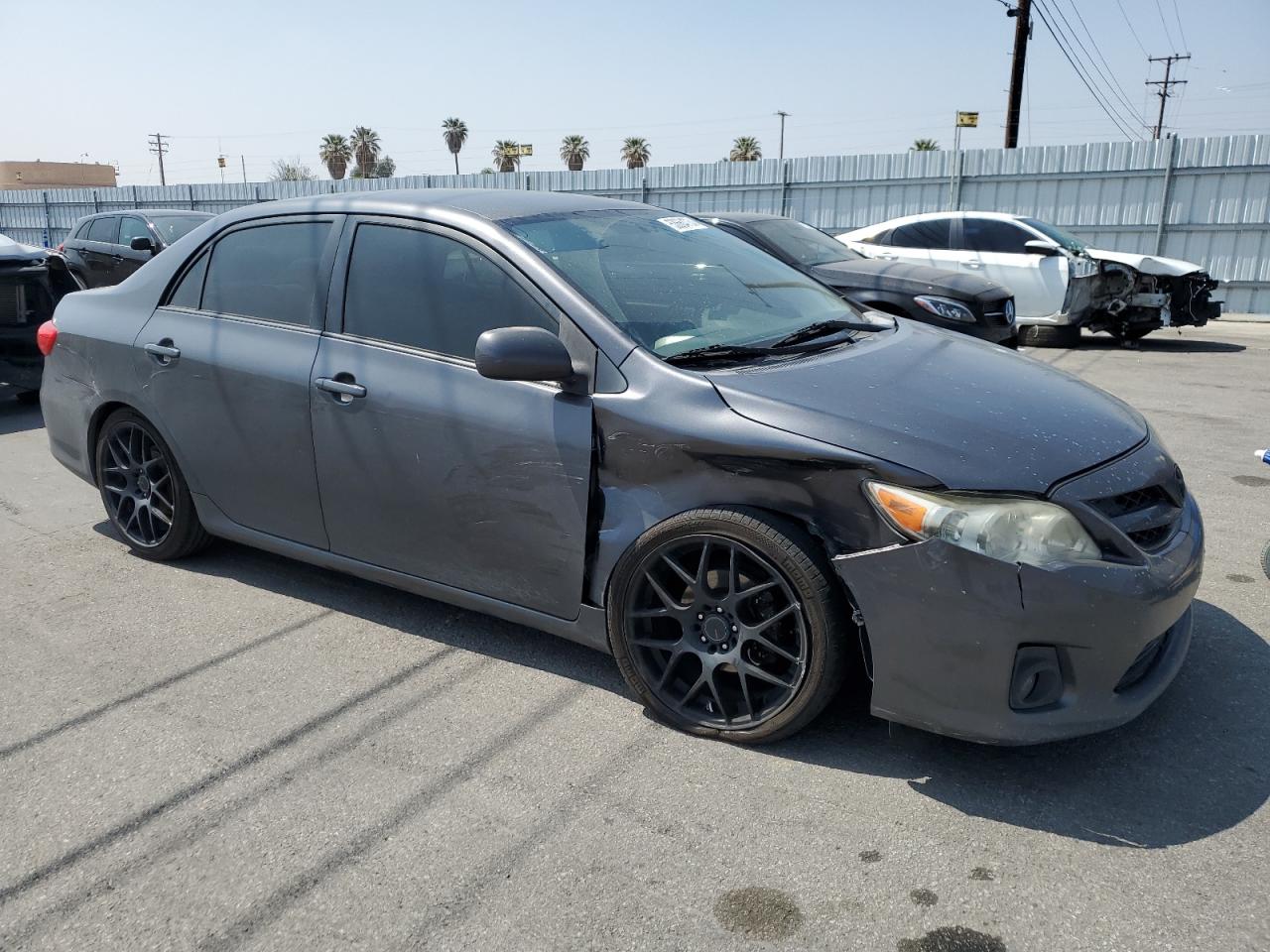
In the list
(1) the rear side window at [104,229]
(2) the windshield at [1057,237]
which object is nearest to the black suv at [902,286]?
(2) the windshield at [1057,237]

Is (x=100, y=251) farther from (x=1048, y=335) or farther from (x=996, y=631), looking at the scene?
(x=996, y=631)

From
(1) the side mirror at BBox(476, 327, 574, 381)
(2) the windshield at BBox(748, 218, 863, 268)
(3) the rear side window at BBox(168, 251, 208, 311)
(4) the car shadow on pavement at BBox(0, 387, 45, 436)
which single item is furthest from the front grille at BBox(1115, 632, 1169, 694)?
(4) the car shadow on pavement at BBox(0, 387, 45, 436)

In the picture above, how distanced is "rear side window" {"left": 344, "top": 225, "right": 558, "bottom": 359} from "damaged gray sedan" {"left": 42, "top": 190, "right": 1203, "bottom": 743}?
0.03 feet

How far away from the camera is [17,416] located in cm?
849

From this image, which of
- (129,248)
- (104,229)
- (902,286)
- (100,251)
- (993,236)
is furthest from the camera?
(104,229)

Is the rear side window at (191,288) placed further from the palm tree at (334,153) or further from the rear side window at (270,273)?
the palm tree at (334,153)

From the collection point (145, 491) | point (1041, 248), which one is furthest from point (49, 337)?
point (1041, 248)

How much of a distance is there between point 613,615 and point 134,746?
5.02 ft

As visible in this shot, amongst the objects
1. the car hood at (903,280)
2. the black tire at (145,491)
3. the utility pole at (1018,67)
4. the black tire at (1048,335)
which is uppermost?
the utility pole at (1018,67)

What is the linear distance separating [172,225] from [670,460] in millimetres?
12402

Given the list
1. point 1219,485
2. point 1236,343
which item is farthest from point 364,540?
point 1236,343

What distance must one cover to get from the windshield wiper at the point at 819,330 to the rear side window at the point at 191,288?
100 inches

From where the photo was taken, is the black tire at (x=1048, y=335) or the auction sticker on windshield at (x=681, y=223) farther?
the black tire at (x=1048, y=335)

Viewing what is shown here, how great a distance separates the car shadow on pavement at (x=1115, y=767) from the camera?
2.62 meters
